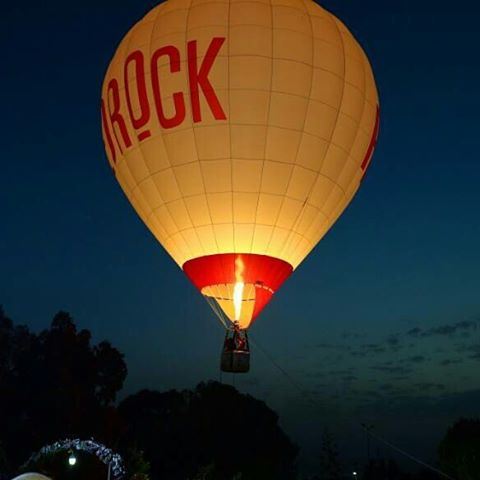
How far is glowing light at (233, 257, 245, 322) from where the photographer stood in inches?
497

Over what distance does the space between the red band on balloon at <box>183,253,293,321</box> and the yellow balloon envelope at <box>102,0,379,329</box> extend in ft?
0.07

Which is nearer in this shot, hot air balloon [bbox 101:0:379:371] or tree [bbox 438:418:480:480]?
hot air balloon [bbox 101:0:379:371]

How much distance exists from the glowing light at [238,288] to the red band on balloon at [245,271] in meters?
0.03

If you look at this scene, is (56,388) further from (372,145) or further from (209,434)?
(372,145)

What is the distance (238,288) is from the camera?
12688mm

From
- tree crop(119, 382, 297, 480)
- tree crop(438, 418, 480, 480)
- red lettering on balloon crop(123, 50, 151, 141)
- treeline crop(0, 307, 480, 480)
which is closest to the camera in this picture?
red lettering on balloon crop(123, 50, 151, 141)

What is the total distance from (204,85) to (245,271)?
292cm

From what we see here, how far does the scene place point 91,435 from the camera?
30359 millimetres

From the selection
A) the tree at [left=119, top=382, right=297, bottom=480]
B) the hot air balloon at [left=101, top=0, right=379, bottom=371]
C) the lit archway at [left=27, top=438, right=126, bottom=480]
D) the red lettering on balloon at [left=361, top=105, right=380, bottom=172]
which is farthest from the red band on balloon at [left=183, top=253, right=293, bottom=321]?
the tree at [left=119, top=382, right=297, bottom=480]

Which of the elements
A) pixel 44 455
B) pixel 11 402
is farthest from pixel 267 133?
pixel 11 402

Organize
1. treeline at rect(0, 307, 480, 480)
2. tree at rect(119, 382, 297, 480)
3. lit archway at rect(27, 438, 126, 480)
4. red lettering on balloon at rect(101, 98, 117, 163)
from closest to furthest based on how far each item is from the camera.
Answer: lit archway at rect(27, 438, 126, 480) < red lettering on balloon at rect(101, 98, 117, 163) < treeline at rect(0, 307, 480, 480) < tree at rect(119, 382, 297, 480)

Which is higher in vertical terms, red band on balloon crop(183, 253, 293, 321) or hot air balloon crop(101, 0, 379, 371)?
hot air balloon crop(101, 0, 379, 371)

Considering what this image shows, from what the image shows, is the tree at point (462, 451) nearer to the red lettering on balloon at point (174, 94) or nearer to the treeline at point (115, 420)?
the treeline at point (115, 420)

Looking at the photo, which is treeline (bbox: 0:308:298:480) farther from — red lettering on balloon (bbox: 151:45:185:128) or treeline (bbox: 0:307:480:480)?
red lettering on balloon (bbox: 151:45:185:128)
